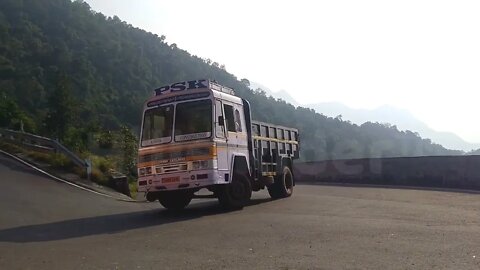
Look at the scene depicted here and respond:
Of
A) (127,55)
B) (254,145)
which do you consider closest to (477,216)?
(254,145)

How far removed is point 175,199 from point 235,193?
194 cm

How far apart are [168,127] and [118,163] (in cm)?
1136

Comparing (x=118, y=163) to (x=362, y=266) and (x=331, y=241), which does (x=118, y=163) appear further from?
(x=362, y=266)

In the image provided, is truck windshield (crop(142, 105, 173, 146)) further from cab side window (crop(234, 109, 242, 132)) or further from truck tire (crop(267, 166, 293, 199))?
truck tire (crop(267, 166, 293, 199))

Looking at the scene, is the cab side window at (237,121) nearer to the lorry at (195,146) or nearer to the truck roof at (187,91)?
the lorry at (195,146)

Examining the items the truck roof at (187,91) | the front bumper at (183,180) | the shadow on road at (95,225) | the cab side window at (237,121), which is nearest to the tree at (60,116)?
the truck roof at (187,91)

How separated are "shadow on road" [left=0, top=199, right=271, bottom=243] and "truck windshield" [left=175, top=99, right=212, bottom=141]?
2058 millimetres

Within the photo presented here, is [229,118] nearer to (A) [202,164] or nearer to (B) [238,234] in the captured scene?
(A) [202,164]

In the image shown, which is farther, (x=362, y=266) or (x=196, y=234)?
(x=196, y=234)

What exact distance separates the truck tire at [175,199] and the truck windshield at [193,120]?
6.20 ft

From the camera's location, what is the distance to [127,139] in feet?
82.5

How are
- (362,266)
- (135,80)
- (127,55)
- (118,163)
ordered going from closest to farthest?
(362,266) → (118,163) → (135,80) → (127,55)

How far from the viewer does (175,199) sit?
15164 millimetres

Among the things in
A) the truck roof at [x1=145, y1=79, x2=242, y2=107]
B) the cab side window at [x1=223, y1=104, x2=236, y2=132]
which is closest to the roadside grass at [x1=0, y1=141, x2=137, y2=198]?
the truck roof at [x1=145, y1=79, x2=242, y2=107]
